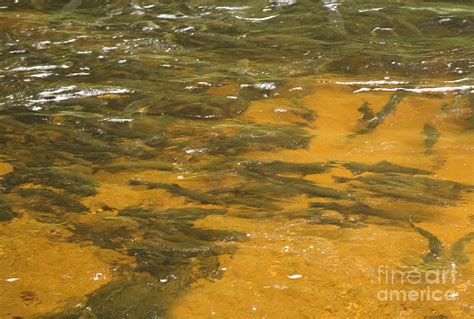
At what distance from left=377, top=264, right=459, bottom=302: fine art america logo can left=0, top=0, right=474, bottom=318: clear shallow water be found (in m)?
0.02

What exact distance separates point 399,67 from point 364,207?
86.4 inches

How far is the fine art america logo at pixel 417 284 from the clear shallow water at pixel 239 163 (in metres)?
0.02

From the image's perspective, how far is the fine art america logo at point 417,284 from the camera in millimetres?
2018

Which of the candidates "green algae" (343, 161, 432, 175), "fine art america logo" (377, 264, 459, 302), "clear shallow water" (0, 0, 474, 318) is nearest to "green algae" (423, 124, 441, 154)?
"clear shallow water" (0, 0, 474, 318)

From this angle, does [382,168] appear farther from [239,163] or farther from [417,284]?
[417,284]

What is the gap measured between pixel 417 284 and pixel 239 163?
127cm

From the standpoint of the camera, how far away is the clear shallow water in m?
2.13

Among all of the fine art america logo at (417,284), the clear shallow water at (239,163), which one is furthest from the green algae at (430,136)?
the fine art america logo at (417,284)

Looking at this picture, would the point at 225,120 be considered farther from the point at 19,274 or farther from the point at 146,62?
the point at 19,274

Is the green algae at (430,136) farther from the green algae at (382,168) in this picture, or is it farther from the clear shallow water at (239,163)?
the green algae at (382,168)

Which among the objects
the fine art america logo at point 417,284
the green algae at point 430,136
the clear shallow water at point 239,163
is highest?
the clear shallow water at point 239,163

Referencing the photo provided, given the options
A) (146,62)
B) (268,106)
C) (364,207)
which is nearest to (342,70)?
(268,106)

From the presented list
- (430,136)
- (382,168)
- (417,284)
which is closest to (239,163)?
(382,168)

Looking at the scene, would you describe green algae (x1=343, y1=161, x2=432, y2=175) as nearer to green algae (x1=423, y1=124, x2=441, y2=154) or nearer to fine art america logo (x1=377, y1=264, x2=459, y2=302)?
green algae (x1=423, y1=124, x2=441, y2=154)
